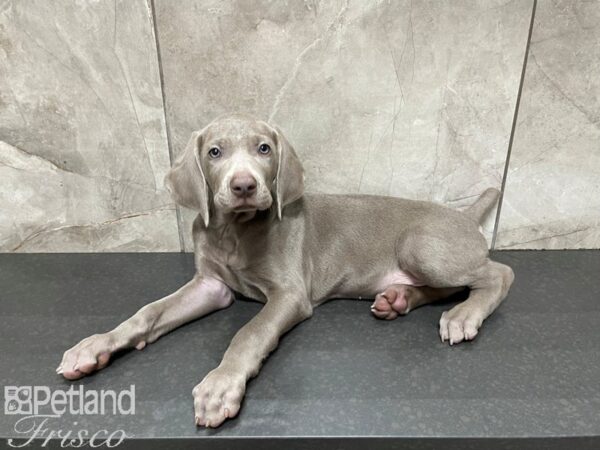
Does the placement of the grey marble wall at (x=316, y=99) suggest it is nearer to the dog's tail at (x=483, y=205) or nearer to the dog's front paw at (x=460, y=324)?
the dog's tail at (x=483, y=205)

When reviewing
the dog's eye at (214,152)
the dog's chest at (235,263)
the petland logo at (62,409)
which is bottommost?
the petland logo at (62,409)

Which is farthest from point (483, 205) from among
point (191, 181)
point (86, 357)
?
point (86, 357)

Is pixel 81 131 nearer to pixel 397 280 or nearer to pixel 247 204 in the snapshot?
pixel 247 204

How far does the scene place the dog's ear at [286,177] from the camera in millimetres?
2105

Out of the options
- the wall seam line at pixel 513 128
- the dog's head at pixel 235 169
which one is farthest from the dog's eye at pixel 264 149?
the wall seam line at pixel 513 128

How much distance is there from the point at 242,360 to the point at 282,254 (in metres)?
0.56

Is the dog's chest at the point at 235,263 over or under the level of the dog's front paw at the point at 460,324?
over

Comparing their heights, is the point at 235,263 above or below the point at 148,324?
above

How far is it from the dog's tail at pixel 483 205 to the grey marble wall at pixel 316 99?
83 millimetres

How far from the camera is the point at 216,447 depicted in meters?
1.62

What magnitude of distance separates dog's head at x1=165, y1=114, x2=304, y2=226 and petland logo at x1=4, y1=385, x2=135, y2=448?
77 cm

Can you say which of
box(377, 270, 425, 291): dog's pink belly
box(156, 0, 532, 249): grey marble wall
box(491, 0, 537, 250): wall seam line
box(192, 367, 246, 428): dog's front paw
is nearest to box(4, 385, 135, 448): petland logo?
box(192, 367, 246, 428): dog's front paw

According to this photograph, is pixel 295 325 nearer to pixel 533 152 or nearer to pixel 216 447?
pixel 216 447

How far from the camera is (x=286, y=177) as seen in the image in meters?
2.13
